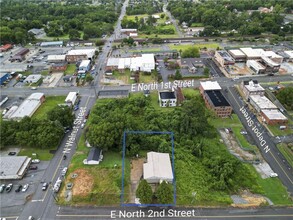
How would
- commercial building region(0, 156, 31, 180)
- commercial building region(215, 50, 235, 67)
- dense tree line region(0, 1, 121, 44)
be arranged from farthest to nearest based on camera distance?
dense tree line region(0, 1, 121, 44) → commercial building region(215, 50, 235, 67) → commercial building region(0, 156, 31, 180)

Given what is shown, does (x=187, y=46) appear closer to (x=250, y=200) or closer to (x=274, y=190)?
(x=274, y=190)

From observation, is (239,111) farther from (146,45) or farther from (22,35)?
(22,35)

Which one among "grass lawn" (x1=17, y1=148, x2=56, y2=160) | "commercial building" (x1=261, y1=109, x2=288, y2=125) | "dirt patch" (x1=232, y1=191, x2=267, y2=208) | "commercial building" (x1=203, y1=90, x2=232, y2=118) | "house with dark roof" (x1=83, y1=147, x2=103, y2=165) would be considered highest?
"commercial building" (x1=203, y1=90, x2=232, y2=118)

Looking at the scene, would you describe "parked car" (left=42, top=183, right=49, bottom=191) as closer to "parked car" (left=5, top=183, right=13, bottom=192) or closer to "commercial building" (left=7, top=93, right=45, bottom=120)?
"parked car" (left=5, top=183, right=13, bottom=192)

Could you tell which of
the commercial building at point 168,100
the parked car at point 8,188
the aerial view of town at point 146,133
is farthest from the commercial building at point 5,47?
the parked car at point 8,188

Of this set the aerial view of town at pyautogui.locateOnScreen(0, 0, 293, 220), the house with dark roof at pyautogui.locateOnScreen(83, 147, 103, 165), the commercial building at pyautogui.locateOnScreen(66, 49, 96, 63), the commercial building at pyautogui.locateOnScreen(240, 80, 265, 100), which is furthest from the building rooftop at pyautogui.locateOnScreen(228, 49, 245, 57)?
the house with dark roof at pyautogui.locateOnScreen(83, 147, 103, 165)

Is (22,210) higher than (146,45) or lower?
lower

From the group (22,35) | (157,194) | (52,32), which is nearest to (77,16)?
(52,32)

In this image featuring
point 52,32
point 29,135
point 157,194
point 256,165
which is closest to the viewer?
point 157,194
